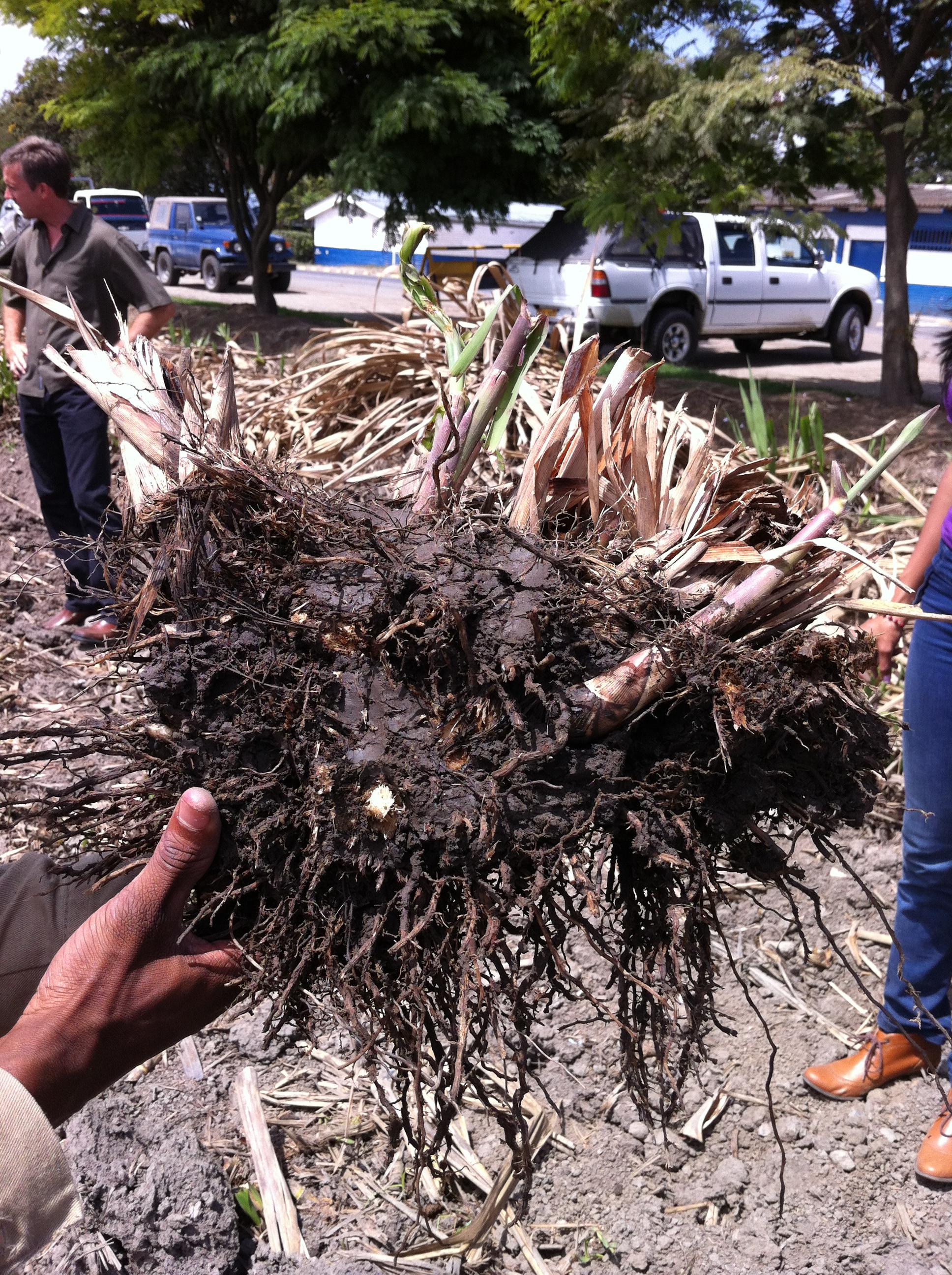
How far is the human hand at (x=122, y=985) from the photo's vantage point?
1395 mm

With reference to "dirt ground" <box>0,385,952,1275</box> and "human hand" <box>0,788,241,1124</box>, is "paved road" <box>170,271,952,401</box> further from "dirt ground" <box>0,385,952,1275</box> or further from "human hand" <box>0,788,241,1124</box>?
"human hand" <box>0,788,241,1124</box>

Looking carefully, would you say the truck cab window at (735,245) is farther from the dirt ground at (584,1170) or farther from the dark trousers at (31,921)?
the dark trousers at (31,921)

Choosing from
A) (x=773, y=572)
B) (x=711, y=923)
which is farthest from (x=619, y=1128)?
(x=773, y=572)

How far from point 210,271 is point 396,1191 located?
24.9 meters

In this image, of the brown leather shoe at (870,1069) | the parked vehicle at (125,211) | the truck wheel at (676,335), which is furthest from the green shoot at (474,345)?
the parked vehicle at (125,211)

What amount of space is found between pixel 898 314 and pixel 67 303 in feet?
21.8

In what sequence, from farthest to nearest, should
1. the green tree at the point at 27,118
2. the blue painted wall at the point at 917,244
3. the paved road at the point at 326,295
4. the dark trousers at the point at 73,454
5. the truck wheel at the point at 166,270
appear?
the green tree at the point at 27,118, the blue painted wall at the point at 917,244, the truck wheel at the point at 166,270, the paved road at the point at 326,295, the dark trousers at the point at 73,454

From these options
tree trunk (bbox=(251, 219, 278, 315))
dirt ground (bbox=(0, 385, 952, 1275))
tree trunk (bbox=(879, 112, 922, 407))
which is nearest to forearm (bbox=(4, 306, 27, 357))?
dirt ground (bbox=(0, 385, 952, 1275))

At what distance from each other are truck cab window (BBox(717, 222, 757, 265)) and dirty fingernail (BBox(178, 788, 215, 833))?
1395cm

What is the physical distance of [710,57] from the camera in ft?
24.0

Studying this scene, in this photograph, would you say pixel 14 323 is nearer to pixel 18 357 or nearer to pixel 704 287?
pixel 18 357

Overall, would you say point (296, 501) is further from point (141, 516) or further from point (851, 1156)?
point (851, 1156)

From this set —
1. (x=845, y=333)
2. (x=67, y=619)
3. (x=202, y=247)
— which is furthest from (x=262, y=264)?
(x=202, y=247)

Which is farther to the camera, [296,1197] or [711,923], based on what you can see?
[296,1197]
